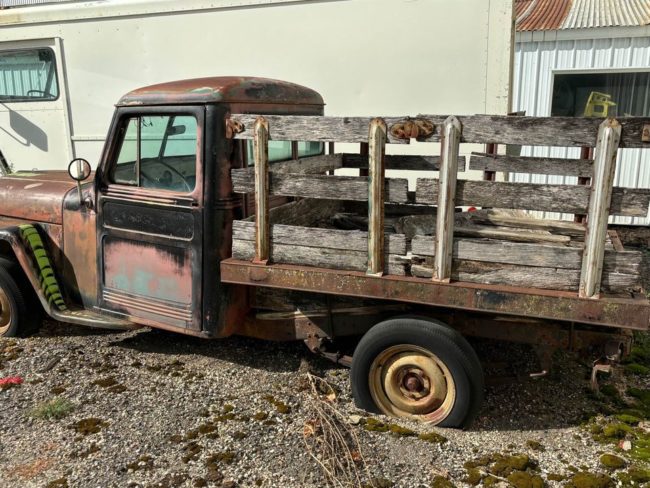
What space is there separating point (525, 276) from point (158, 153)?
2.44 metres

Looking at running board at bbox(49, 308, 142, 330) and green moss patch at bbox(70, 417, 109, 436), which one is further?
running board at bbox(49, 308, 142, 330)

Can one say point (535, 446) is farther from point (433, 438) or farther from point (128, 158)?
point (128, 158)

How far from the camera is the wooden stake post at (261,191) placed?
11.5ft

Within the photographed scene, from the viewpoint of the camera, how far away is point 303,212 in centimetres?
425

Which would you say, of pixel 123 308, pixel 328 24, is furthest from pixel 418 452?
pixel 328 24

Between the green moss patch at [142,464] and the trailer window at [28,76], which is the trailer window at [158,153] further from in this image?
the trailer window at [28,76]

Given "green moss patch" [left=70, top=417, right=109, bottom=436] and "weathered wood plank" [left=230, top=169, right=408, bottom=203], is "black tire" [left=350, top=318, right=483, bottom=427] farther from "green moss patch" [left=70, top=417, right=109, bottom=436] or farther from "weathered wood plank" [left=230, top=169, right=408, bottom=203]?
"green moss patch" [left=70, top=417, right=109, bottom=436]

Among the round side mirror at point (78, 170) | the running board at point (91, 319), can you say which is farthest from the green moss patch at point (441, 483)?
the round side mirror at point (78, 170)

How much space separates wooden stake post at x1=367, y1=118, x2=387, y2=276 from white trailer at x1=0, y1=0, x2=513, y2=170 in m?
2.79

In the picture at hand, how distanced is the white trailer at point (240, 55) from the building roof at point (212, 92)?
7.25 ft

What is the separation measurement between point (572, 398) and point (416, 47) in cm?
360

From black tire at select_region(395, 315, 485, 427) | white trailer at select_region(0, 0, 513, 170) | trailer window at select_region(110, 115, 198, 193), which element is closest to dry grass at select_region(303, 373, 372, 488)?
black tire at select_region(395, 315, 485, 427)

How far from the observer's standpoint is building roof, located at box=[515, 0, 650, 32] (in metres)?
8.50

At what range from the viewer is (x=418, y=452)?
321 centimetres
